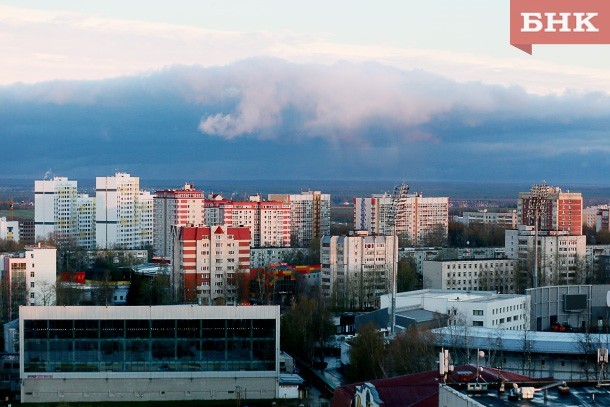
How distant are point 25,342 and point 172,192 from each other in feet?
84.1

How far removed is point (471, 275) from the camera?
2944 centimetres

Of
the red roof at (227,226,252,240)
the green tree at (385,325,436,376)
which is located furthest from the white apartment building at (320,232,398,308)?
the green tree at (385,325,436,376)

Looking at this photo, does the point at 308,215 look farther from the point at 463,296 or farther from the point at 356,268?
the point at 463,296

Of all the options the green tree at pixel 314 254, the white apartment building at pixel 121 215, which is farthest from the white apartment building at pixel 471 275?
the white apartment building at pixel 121 215

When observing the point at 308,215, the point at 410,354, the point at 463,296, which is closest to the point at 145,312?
the point at 410,354

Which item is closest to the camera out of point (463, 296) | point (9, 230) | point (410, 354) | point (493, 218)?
point (410, 354)

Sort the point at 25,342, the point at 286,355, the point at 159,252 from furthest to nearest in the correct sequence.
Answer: the point at 159,252 < the point at 286,355 < the point at 25,342

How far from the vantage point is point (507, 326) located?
21.3 metres

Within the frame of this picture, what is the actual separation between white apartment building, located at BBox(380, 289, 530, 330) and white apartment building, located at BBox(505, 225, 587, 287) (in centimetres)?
785

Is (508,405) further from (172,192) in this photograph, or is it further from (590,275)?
(172,192)

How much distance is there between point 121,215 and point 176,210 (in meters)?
7.37

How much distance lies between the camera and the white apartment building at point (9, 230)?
46.1 m

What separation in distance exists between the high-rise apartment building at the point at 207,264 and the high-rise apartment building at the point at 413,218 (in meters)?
17.1

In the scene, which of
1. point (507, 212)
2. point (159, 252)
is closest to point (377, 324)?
point (159, 252)
